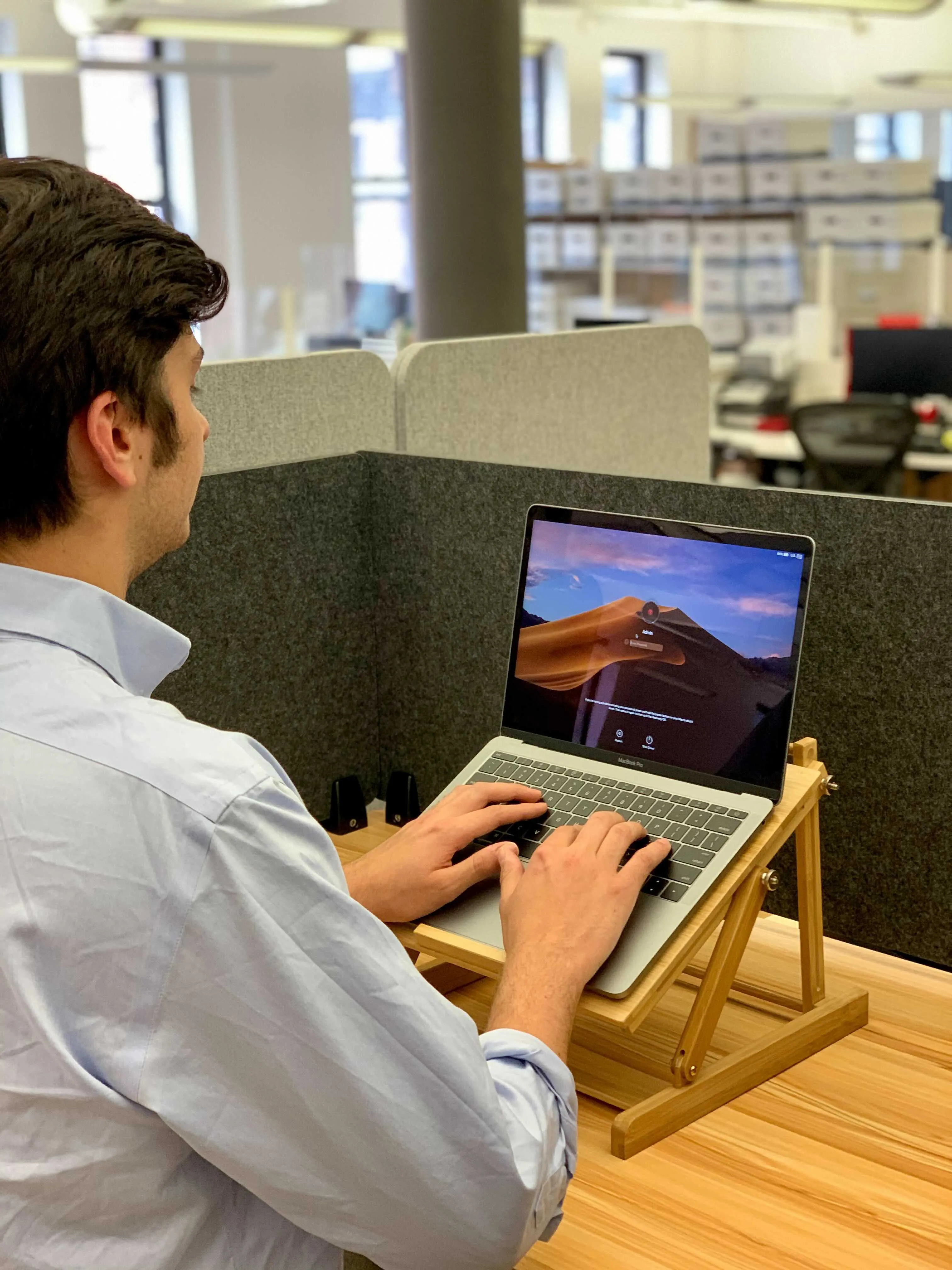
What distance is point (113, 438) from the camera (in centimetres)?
61

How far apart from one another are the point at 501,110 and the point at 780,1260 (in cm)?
269

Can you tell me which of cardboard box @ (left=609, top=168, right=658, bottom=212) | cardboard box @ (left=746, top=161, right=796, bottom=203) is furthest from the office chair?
cardboard box @ (left=609, top=168, right=658, bottom=212)

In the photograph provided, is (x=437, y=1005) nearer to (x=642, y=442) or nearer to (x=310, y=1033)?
(x=310, y=1033)

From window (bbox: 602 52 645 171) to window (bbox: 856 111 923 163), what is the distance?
1480 millimetres

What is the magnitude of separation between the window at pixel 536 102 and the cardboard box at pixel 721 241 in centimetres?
309

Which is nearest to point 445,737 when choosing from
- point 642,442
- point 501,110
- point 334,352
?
point 334,352

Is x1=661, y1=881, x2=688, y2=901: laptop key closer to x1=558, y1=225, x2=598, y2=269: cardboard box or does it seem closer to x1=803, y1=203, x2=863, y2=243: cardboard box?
x1=803, y1=203, x2=863, y2=243: cardboard box

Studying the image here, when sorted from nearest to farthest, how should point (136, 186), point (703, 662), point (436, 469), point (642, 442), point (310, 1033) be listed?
point (310, 1033), point (703, 662), point (436, 469), point (642, 442), point (136, 186)

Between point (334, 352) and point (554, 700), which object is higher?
point (334, 352)

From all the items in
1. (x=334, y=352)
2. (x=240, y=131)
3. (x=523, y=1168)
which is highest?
(x=240, y=131)

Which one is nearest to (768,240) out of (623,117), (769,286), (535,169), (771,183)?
(769,286)

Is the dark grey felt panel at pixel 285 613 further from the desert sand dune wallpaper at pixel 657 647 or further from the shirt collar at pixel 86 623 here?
the shirt collar at pixel 86 623

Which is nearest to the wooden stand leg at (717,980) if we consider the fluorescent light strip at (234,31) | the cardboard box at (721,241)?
the fluorescent light strip at (234,31)

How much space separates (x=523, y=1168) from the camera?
628 mm
